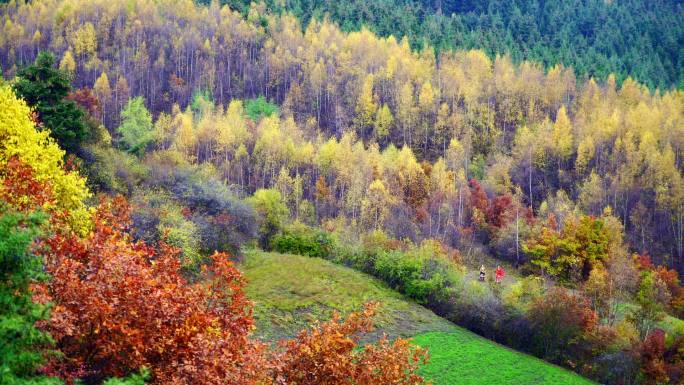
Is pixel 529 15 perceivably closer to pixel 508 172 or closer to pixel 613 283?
pixel 508 172

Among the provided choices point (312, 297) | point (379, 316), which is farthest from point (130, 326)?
point (379, 316)

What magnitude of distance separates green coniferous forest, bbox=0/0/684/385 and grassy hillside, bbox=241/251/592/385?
221 millimetres

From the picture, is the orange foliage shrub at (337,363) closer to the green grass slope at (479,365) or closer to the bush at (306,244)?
the green grass slope at (479,365)

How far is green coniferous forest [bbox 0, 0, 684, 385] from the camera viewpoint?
11180 mm

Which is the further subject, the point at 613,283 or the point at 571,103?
the point at 571,103

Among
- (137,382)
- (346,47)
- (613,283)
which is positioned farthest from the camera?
(346,47)

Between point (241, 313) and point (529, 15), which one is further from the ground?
point (529, 15)

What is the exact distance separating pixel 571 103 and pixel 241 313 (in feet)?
390

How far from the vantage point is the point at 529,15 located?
Result: 582 feet

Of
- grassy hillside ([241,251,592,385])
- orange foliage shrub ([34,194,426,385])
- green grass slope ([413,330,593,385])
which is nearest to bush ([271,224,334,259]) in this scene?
grassy hillside ([241,251,592,385])

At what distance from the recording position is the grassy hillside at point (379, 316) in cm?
3002

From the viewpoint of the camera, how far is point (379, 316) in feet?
117

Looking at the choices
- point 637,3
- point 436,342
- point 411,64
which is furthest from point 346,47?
point 637,3

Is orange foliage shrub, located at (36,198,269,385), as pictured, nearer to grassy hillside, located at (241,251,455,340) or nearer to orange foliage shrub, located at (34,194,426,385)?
orange foliage shrub, located at (34,194,426,385)
